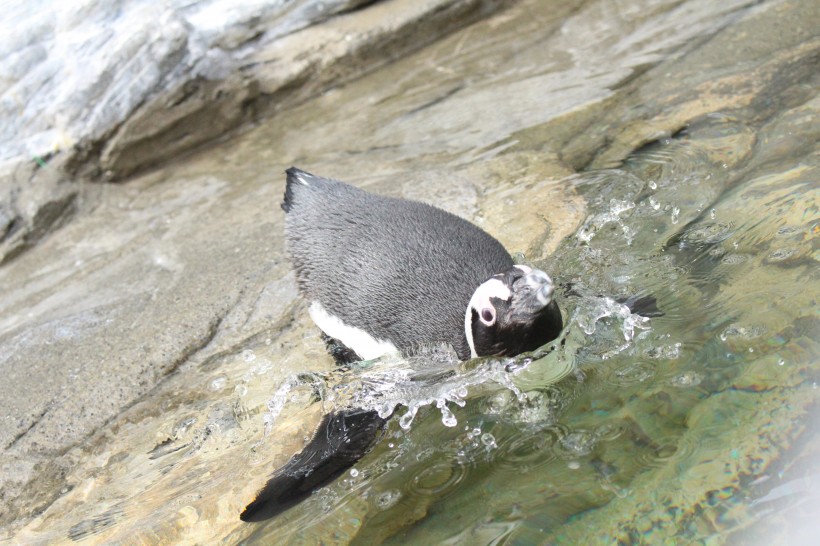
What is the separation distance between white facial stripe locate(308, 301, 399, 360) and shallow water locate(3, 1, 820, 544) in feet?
0.20

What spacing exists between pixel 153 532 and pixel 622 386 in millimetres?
1269

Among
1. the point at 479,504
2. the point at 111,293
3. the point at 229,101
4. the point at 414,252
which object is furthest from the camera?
the point at 229,101

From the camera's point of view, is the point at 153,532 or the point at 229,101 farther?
the point at 229,101

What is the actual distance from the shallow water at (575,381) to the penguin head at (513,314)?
7cm

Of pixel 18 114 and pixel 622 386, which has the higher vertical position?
pixel 18 114

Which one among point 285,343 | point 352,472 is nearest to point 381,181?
point 285,343

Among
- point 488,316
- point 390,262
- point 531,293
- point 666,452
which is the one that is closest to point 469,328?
point 488,316

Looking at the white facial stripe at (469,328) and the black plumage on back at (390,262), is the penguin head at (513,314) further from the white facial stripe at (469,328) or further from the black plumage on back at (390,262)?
the black plumage on back at (390,262)

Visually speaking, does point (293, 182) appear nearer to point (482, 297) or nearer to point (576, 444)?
point (482, 297)

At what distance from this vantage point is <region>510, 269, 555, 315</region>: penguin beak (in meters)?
2.17

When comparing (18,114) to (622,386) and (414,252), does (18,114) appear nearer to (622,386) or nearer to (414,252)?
(414,252)

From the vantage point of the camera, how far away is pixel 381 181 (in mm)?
3932

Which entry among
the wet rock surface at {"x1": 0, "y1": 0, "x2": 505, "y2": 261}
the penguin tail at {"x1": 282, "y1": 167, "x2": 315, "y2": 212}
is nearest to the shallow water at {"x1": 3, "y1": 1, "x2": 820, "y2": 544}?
the penguin tail at {"x1": 282, "y1": 167, "x2": 315, "y2": 212}

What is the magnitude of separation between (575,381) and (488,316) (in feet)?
0.97
